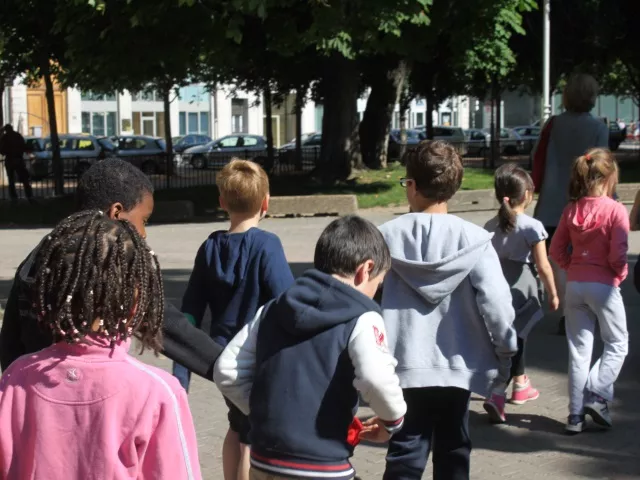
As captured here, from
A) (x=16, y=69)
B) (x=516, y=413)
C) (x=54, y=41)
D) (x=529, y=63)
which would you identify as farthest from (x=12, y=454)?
(x=529, y=63)

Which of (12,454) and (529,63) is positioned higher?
(529,63)

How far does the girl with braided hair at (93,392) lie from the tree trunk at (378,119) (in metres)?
26.3

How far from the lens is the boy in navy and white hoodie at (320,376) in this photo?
3285 mm

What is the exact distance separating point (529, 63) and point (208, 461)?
81.8 ft

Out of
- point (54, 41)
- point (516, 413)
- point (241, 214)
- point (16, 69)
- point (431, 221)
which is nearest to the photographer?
point (431, 221)

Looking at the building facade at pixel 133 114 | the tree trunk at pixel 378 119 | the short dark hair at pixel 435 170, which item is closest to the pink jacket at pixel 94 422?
the short dark hair at pixel 435 170

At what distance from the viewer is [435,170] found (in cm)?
427

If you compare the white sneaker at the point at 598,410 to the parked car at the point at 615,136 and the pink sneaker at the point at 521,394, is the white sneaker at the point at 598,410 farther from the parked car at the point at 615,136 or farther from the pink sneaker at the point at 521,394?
the parked car at the point at 615,136

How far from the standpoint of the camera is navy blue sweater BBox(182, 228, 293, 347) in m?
4.59

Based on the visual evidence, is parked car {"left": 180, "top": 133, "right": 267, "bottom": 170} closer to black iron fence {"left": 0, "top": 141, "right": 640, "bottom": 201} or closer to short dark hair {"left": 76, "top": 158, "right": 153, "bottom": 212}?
black iron fence {"left": 0, "top": 141, "right": 640, "bottom": 201}

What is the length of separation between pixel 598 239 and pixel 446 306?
6.31 feet

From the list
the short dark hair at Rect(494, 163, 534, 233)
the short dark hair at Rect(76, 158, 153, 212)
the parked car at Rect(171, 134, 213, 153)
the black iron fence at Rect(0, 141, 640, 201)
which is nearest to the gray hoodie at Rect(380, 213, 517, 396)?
the short dark hair at Rect(76, 158, 153, 212)

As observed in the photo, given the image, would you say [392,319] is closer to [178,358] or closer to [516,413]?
[178,358]

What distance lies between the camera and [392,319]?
4.30 meters
